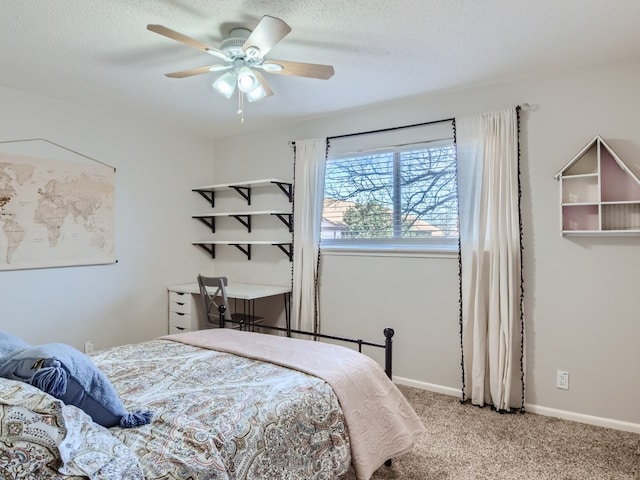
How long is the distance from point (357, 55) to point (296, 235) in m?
1.82

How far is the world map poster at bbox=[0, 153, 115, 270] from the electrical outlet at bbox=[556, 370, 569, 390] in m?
3.66

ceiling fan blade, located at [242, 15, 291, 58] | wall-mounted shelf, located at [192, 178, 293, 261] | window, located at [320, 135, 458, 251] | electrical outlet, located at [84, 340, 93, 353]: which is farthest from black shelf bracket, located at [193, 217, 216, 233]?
ceiling fan blade, located at [242, 15, 291, 58]

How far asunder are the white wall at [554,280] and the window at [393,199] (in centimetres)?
22

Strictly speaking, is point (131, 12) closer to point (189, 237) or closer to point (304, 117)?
point (304, 117)

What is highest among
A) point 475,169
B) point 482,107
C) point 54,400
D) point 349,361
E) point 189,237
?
point 482,107

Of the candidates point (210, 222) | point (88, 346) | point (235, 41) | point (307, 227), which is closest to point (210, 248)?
point (210, 222)

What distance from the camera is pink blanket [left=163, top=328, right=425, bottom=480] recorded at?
1.78m

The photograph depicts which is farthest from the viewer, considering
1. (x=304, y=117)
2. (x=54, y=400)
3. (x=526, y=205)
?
(x=304, y=117)

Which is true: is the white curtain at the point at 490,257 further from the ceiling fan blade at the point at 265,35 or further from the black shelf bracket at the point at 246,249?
the black shelf bracket at the point at 246,249

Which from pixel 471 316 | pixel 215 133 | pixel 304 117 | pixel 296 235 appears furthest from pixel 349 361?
pixel 215 133

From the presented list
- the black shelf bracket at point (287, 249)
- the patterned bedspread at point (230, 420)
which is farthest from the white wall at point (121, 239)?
the patterned bedspread at point (230, 420)

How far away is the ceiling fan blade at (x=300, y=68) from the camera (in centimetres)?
216

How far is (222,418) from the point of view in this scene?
142 centimetres

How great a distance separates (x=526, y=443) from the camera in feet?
7.93
